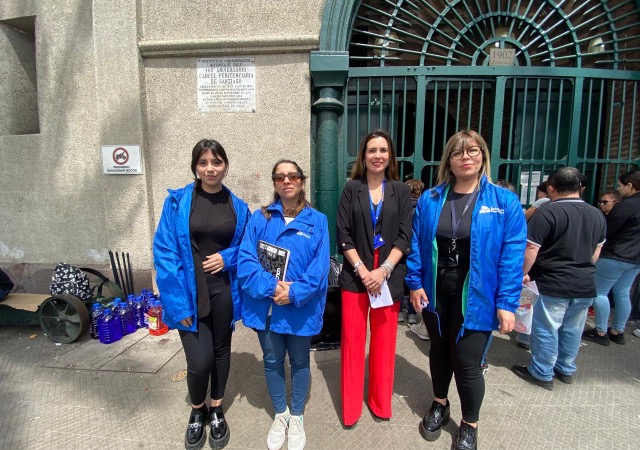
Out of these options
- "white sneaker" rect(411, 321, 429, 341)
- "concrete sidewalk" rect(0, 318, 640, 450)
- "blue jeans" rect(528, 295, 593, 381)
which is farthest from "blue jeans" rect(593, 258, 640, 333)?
"white sneaker" rect(411, 321, 429, 341)

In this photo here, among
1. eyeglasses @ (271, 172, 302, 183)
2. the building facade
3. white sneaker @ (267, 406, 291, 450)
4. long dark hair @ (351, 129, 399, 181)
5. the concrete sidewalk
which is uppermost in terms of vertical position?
the building facade

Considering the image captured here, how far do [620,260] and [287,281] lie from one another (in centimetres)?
361

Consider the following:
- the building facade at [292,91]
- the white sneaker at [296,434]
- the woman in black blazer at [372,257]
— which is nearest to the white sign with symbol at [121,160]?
the building facade at [292,91]

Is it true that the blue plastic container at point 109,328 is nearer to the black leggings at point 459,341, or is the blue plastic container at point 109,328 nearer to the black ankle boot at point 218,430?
the black ankle boot at point 218,430

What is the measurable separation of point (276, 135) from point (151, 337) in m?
2.82

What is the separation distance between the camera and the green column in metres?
3.83

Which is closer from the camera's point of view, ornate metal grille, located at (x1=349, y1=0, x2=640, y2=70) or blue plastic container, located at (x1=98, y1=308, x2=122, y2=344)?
blue plastic container, located at (x1=98, y1=308, x2=122, y2=344)

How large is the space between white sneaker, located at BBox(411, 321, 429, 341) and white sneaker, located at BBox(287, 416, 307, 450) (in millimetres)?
1841

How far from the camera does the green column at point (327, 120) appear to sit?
3830 mm

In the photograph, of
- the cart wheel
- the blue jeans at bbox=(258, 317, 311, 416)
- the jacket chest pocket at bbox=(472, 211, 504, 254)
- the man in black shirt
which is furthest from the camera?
the cart wheel

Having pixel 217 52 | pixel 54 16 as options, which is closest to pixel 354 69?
pixel 217 52

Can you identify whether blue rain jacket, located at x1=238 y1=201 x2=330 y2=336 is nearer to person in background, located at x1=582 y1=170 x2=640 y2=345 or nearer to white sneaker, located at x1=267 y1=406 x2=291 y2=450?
white sneaker, located at x1=267 y1=406 x2=291 y2=450

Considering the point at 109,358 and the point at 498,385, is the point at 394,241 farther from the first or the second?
the point at 109,358

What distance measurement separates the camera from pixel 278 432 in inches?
86.7
